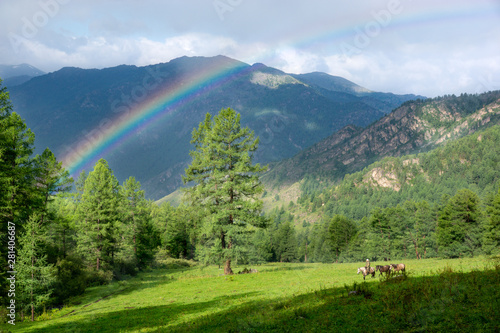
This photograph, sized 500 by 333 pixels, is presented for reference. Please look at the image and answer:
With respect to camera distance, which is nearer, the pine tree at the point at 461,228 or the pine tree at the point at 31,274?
the pine tree at the point at 31,274

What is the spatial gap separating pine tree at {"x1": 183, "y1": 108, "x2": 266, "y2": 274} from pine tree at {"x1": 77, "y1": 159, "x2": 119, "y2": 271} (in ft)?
61.2

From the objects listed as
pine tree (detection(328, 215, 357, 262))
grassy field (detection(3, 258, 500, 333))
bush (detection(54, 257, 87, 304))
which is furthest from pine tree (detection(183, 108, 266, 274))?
pine tree (detection(328, 215, 357, 262))

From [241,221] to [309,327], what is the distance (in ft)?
78.1

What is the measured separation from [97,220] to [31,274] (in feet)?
72.9

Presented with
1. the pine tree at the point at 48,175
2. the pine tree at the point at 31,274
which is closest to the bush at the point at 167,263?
the pine tree at the point at 48,175

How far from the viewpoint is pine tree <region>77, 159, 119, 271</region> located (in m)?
44.1

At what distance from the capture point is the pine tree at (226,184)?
33469mm

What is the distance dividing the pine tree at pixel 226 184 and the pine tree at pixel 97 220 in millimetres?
18661

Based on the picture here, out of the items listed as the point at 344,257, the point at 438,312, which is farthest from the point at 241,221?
the point at 344,257

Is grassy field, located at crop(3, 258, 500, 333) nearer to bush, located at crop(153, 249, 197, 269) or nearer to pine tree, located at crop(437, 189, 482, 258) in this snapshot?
bush, located at crop(153, 249, 197, 269)

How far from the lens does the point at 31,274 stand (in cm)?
2509

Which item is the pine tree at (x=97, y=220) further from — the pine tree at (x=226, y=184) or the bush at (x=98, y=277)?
the pine tree at (x=226, y=184)

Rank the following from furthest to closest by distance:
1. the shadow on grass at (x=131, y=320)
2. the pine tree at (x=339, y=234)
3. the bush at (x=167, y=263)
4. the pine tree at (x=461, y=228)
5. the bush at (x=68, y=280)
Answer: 1. the pine tree at (x=339, y=234)
2. the bush at (x=167, y=263)
3. the pine tree at (x=461, y=228)
4. the bush at (x=68, y=280)
5. the shadow on grass at (x=131, y=320)

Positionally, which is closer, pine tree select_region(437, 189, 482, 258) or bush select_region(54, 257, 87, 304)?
bush select_region(54, 257, 87, 304)
